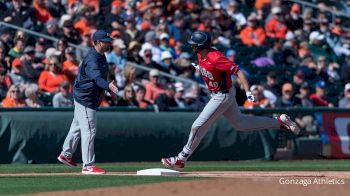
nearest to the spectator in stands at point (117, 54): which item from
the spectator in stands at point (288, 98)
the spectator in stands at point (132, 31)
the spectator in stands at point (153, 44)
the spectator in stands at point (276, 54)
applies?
the spectator in stands at point (153, 44)

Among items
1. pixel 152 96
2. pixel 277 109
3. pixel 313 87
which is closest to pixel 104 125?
pixel 152 96

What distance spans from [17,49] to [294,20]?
8.78 metres

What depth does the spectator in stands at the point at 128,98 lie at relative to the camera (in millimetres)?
18672

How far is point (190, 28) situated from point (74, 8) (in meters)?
2.94

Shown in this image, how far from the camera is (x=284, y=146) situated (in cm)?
1955

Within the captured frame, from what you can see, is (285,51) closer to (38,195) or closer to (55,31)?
(55,31)

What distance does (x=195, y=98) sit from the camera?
1984 cm

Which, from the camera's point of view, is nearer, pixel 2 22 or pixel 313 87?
pixel 2 22

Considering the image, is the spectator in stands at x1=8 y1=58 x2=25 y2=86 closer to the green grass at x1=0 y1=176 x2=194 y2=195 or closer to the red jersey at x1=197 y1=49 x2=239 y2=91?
the green grass at x1=0 y1=176 x2=194 y2=195

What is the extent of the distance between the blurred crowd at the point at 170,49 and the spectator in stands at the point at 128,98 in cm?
2

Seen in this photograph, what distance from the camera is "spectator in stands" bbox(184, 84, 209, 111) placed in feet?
64.3

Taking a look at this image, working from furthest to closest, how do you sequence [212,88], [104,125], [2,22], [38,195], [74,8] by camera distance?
[74,8], [2,22], [104,125], [212,88], [38,195]

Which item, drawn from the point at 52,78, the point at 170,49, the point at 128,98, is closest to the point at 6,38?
the point at 52,78

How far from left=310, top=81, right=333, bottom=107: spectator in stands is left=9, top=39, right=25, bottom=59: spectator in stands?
6.21m
